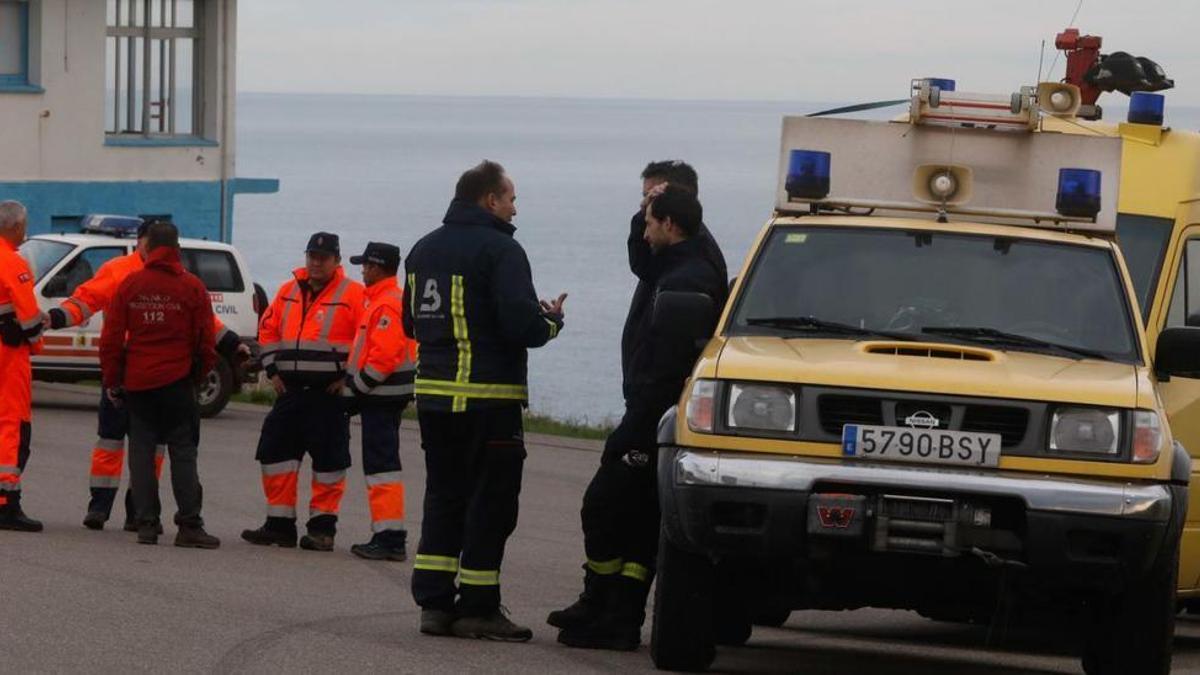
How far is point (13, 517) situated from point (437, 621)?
172 inches

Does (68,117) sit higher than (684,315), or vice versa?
(684,315)

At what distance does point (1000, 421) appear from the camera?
8.77m

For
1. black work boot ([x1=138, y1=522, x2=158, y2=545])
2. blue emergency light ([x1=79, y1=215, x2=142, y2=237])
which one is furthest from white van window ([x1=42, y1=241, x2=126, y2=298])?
black work boot ([x1=138, y1=522, x2=158, y2=545])

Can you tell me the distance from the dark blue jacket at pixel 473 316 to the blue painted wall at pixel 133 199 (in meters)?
A: 24.1

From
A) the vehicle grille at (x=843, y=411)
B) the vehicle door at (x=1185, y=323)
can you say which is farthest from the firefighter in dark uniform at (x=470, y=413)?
the vehicle door at (x=1185, y=323)

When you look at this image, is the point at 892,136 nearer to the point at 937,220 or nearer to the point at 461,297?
the point at 937,220

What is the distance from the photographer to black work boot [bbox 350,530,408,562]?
13484mm

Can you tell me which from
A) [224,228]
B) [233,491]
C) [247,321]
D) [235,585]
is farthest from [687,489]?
[224,228]

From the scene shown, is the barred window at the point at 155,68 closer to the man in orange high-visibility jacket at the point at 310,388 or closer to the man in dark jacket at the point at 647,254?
the man in orange high-visibility jacket at the point at 310,388

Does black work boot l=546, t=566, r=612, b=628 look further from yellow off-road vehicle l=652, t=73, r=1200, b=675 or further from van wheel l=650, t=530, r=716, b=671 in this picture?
van wheel l=650, t=530, r=716, b=671

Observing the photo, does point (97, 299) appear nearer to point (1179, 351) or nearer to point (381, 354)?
point (381, 354)

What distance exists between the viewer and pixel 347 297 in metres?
13.8

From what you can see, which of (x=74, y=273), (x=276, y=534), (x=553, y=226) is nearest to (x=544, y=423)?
(x=74, y=273)

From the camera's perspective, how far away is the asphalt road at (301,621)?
9.37 meters
